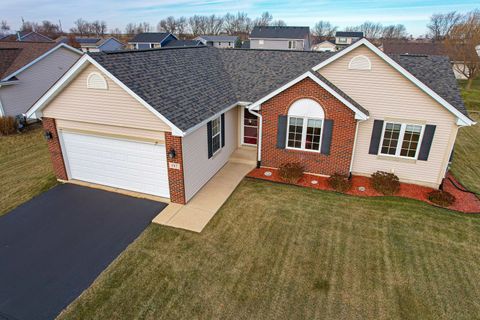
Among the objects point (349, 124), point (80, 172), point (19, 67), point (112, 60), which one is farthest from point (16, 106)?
point (349, 124)

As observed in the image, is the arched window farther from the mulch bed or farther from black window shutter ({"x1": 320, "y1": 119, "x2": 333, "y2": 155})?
the mulch bed

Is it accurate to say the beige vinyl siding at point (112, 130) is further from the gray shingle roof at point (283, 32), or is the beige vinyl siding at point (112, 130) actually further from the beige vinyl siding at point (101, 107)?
the gray shingle roof at point (283, 32)

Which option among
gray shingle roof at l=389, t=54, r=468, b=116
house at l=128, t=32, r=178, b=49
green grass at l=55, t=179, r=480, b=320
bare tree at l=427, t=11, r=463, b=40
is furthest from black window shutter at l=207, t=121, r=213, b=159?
bare tree at l=427, t=11, r=463, b=40

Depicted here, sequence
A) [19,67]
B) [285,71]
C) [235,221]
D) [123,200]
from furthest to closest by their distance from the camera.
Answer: [19,67]
[285,71]
[123,200]
[235,221]

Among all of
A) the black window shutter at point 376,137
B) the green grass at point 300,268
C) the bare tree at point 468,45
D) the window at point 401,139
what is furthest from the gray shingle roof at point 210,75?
the bare tree at point 468,45

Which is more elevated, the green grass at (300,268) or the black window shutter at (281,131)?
the black window shutter at (281,131)

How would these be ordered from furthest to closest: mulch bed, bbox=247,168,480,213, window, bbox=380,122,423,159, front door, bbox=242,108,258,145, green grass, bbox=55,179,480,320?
1. front door, bbox=242,108,258,145
2. window, bbox=380,122,423,159
3. mulch bed, bbox=247,168,480,213
4. green grass, bbox=55,179,480,320

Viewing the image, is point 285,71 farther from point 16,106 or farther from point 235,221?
point 16,106
